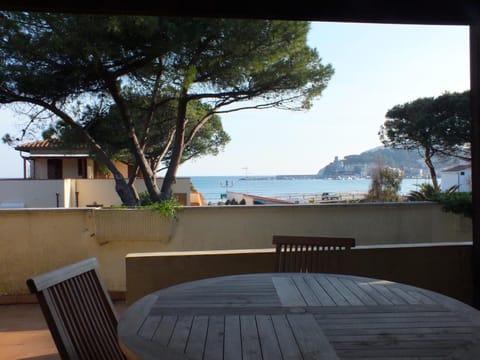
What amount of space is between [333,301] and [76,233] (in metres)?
3.27

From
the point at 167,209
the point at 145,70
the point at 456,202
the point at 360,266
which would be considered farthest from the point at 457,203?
the point at 145,70

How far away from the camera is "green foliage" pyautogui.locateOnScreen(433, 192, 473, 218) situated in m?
4.55

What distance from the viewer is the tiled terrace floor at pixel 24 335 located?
2.71 meters

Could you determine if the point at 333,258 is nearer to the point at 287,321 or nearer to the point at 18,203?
the point at 287,321

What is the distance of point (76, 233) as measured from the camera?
13.6 ft

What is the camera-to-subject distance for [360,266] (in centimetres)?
284

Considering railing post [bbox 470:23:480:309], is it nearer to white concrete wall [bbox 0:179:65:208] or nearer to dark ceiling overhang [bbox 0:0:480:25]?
dark ceiling overhang [bbox 0:0:480:25]

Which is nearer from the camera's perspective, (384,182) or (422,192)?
(422,192)

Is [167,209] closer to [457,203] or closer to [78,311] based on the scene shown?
[78,311]

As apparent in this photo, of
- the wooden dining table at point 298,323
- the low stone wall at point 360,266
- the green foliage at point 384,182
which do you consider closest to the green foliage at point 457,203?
the low stone wall at point 360,266

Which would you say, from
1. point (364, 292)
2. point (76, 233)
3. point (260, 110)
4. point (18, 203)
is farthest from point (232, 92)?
point (18, 203)

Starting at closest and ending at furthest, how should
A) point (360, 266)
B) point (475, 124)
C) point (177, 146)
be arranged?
point (475, 124) → point (360, 266) → point (177, 146)

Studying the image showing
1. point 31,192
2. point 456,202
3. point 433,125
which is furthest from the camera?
point 31,192

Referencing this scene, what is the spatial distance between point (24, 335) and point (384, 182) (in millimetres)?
9425
